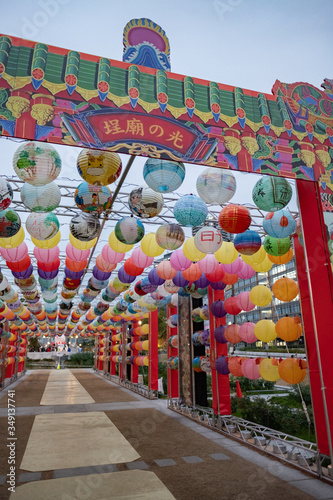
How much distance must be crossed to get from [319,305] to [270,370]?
1.65m

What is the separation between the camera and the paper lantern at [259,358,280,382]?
5.45 metres

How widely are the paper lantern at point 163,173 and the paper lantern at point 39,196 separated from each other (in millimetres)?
1254

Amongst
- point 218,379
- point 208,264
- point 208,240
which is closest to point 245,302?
point 208,264

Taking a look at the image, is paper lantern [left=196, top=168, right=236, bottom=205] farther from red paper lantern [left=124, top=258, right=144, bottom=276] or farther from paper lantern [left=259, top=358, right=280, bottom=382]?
red paper lantern [left=124, top=258, right=144, bottom=276]

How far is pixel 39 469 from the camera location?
4.83 meters

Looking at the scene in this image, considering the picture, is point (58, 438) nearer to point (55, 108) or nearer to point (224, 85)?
point (55, 108)

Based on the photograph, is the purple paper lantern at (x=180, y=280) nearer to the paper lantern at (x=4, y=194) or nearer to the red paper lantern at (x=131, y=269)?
the red paper lantern at (x=131, y=269)

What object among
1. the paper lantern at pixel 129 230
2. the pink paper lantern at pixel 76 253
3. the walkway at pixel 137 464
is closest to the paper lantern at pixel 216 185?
the paper lantern at pixel 129 230

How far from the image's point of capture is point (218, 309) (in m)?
7.54

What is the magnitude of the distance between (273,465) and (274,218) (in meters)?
3.62

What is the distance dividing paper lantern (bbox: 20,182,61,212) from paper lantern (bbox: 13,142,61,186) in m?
0.57

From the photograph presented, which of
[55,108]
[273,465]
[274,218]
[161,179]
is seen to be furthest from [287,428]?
[55,108]

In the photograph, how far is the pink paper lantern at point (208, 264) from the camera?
647cm

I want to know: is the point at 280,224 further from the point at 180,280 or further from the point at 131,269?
the point at 131,269
